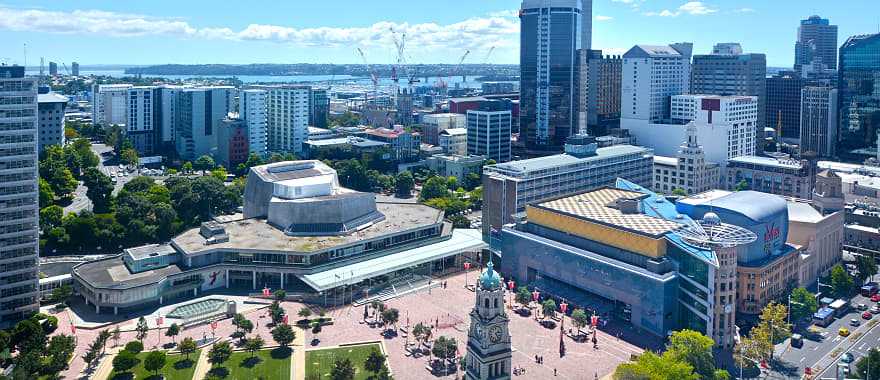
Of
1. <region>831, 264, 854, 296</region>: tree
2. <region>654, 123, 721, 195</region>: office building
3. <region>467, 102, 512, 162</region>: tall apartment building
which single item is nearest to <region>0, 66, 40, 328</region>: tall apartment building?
<region>831, 264, 854, 296</region>: tree

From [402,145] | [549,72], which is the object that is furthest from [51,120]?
[549,72]

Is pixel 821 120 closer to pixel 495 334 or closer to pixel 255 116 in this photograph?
pixel 255 116

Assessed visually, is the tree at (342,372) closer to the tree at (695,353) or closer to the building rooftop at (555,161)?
the tree at (695,353)

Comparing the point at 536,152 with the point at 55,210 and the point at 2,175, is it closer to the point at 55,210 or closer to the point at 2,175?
the point at 55,210

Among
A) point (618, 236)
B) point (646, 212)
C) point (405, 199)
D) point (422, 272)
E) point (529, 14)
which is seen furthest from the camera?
point (529, 14)

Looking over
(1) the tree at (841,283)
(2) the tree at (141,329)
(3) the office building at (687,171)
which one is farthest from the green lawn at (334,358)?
(3) the office building at (687,171)

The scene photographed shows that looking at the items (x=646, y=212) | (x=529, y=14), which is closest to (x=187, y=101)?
(x=529, y=14)

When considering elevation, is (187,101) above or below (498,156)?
above
